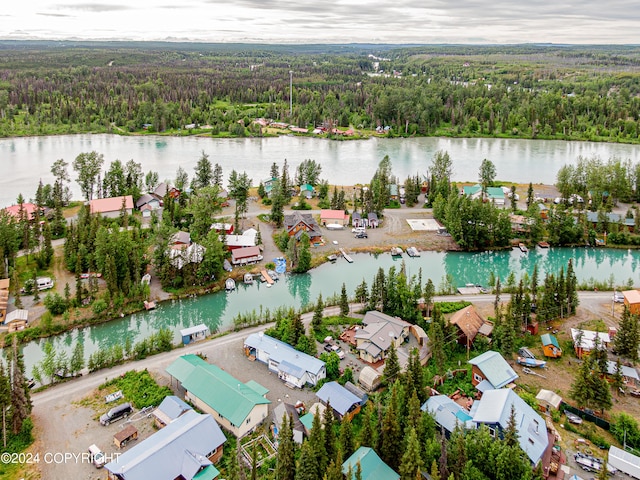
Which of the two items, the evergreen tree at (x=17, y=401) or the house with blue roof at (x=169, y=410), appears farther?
the house with blue roof at (x=169, y=410)

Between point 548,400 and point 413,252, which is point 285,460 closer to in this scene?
point 548,400

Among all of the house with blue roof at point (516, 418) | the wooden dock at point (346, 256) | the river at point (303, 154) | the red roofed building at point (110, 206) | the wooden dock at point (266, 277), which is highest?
the river at point (303, 154)

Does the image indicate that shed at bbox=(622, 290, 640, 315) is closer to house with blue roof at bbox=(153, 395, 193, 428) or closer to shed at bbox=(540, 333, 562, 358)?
shed at bbox=(540, 333, 562, 358)

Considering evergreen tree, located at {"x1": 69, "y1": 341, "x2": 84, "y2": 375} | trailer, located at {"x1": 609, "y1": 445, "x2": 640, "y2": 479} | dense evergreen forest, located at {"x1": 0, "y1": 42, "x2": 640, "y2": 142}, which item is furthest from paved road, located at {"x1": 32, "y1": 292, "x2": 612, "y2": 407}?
dense evergreen forest, located at {"x1": 0, "y1": 42, "x2": 640, "y2": 142}

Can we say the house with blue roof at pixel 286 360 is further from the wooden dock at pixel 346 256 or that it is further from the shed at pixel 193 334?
the wooden dock at pixel 346 256

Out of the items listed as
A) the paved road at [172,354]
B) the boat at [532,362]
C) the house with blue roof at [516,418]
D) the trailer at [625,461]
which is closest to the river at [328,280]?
the paved road at [172,354]

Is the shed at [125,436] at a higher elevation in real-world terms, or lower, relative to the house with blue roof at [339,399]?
lower
